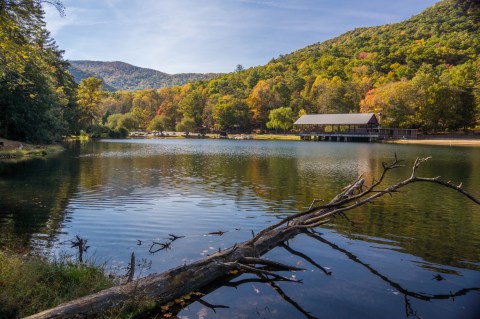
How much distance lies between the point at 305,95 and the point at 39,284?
100m

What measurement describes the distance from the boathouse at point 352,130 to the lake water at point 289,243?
55.6m

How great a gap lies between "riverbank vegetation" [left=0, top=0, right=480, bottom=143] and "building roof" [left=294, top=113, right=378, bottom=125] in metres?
5.48

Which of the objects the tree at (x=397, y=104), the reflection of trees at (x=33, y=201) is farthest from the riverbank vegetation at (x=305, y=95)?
the reflection of trees at (x=33, y=201)

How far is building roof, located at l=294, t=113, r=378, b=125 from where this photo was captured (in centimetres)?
7450

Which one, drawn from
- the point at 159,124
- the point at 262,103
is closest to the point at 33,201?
the point at 262,103

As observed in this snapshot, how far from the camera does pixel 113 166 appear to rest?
28047 mm

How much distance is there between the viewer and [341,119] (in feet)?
260

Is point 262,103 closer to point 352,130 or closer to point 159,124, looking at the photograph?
point 159,124

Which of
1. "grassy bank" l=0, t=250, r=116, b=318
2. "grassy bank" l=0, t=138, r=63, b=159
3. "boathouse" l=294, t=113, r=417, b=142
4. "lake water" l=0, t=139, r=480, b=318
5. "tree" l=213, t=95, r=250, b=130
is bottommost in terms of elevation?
"lake water" l=0, t=139, r=480, b=318

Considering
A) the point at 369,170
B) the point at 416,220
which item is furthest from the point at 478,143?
the point at 416,220

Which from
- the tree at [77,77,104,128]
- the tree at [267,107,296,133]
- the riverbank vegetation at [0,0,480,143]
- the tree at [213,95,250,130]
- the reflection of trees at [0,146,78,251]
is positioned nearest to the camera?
the reflection of trees at [0,146,78,251]

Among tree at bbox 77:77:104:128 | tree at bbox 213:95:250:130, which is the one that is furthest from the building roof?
tree at bbox 77:77:104:128

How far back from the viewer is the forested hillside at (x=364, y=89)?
73.8 metres

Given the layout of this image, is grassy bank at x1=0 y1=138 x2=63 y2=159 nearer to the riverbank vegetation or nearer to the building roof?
Result: the riverbank vegetation
